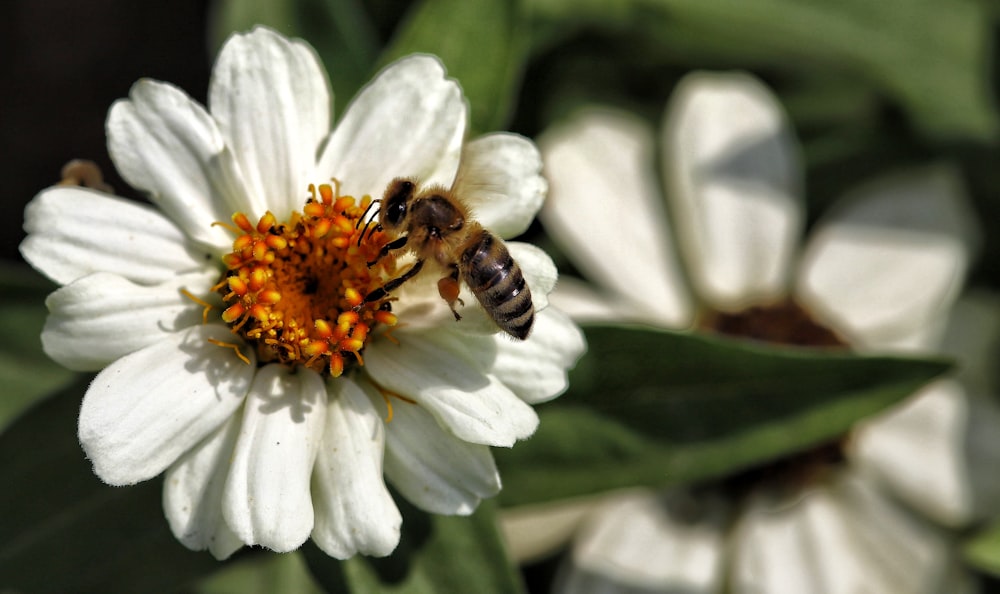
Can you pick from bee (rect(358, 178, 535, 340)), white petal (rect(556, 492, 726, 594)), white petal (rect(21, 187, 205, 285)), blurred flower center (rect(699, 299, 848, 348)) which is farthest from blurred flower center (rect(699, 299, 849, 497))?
white petal (rect(21, 187, 205, 285))

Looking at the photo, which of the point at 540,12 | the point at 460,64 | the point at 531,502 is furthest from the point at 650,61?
the point at 531,502

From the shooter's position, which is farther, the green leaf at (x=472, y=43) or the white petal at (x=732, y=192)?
the white petal at (x=732, y=192)

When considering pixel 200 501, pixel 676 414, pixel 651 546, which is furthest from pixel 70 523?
pixel 651 546

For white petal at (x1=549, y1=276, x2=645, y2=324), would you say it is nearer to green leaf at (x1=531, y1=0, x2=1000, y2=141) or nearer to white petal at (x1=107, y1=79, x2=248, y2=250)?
green leaf at (x1=531, y1=0, x2=1000, y2=141)

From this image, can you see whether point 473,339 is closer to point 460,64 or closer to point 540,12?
point 460,64

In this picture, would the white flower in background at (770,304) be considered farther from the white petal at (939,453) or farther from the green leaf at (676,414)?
the green leaf at (676,414)

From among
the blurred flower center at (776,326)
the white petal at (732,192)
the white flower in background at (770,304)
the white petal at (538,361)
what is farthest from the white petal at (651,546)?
the white petal at (538,361)
